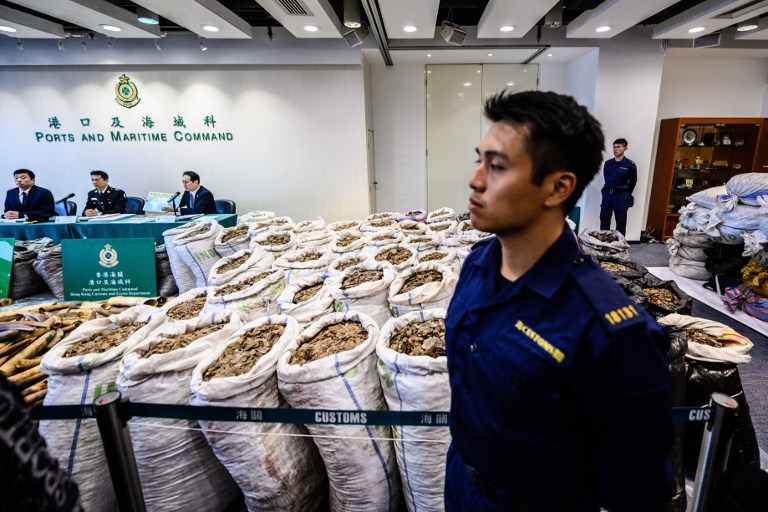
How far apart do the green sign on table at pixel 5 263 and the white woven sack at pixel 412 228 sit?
3446mm

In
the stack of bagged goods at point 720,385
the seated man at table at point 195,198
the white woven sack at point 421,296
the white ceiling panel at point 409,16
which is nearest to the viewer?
the stack of bagged goods at point 720,385

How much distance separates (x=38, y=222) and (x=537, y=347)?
520 centimetres

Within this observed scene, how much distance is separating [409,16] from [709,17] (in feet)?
11.1

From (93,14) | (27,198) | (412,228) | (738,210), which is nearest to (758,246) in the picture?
(738,210)

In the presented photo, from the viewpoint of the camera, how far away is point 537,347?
27.4 inches

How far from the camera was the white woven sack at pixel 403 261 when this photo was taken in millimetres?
2414

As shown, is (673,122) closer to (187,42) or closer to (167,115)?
(187,42)

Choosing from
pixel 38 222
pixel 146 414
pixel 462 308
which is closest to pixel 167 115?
pixel 38 222

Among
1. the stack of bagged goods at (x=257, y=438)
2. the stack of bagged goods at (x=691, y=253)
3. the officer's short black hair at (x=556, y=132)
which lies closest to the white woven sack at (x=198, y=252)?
the stack of bagged goods at (x=257, y=438)

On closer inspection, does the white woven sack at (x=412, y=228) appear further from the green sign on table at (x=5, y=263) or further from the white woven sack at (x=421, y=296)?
the green sign on table at (x=5, y=263)

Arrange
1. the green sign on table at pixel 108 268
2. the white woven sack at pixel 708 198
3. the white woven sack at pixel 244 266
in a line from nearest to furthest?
the white woven sack at pixel 244 266
the green sign on table at pixel 108 268
the white woven sack at pixel 708 198

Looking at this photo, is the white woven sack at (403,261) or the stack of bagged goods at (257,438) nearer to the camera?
the stack of bagged goods at (257,438)

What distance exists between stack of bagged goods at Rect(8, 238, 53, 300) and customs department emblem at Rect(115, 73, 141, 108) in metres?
3.17

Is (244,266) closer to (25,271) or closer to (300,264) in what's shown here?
(300,264)
